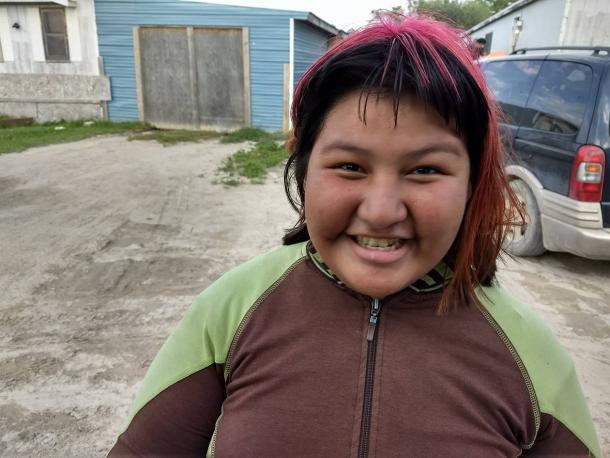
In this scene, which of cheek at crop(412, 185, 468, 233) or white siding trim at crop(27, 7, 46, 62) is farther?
white siding trim at crop(27, 7, 46, 62)

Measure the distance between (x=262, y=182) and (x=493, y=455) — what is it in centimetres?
673

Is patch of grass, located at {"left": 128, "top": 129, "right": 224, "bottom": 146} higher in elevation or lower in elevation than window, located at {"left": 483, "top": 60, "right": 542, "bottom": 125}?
lower

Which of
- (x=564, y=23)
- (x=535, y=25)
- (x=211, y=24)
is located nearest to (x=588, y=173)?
(x=564, y=23)

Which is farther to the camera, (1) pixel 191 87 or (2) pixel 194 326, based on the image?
(1) pixel 191 87

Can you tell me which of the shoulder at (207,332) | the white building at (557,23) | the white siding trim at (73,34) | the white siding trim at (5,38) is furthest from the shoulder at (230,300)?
the white siding trim at (5,38)

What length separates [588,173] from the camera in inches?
157

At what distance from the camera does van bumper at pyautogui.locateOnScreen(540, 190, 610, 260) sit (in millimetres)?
4012

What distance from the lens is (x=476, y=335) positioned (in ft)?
3.51

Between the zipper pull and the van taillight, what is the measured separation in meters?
3.55

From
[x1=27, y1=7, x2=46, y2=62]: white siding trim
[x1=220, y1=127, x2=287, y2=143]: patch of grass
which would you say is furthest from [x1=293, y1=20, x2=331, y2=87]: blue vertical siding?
[x1=27, y1=7, x2=46, y2=62]: white siding trim

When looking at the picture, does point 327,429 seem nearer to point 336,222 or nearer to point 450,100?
point 336,222

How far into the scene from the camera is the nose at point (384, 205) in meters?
0.94

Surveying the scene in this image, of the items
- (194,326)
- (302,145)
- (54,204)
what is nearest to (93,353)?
(194,326)

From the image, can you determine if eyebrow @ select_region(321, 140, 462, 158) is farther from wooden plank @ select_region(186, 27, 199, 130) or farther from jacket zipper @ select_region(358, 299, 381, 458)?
wooden plank @ select_region(186, 27, 199, 130)
